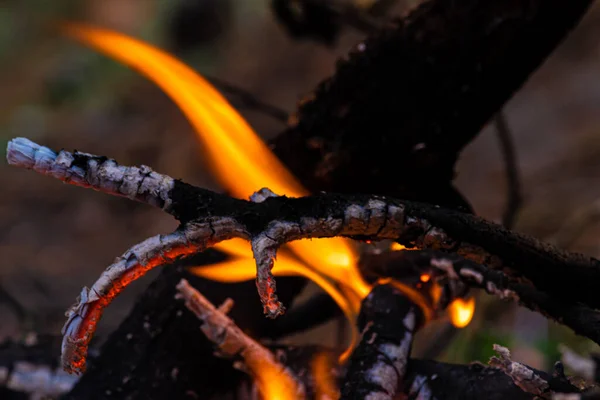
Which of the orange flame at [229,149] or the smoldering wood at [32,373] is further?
the smoldering wood at [32,373]

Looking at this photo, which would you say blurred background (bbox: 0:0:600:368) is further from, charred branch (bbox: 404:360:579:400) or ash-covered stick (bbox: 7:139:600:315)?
ash-covered stick (bbox: 7:139:600:315)

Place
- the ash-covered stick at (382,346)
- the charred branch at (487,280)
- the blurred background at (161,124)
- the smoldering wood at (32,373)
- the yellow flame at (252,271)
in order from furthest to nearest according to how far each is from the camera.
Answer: the blurred background at (161,124) < the smoldering wood at (32,373) < the yellow flame at (252,271) < the ash-covered stick at (382,346) < the charred branch at (487,280)

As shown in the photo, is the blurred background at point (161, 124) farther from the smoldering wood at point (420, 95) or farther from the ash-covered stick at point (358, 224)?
the ash-covered stick at point (358, 224)

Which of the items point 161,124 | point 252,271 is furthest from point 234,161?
point 161,124

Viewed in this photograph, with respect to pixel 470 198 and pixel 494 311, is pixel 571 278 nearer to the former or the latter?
pixel 494 311

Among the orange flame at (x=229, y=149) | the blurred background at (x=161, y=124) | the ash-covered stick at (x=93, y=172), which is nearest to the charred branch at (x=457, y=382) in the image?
the orange flame at (x=229, y=149)

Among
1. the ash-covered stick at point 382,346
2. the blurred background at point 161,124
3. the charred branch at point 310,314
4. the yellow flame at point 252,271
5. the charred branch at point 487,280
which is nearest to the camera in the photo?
the charred branch at point 487,280
